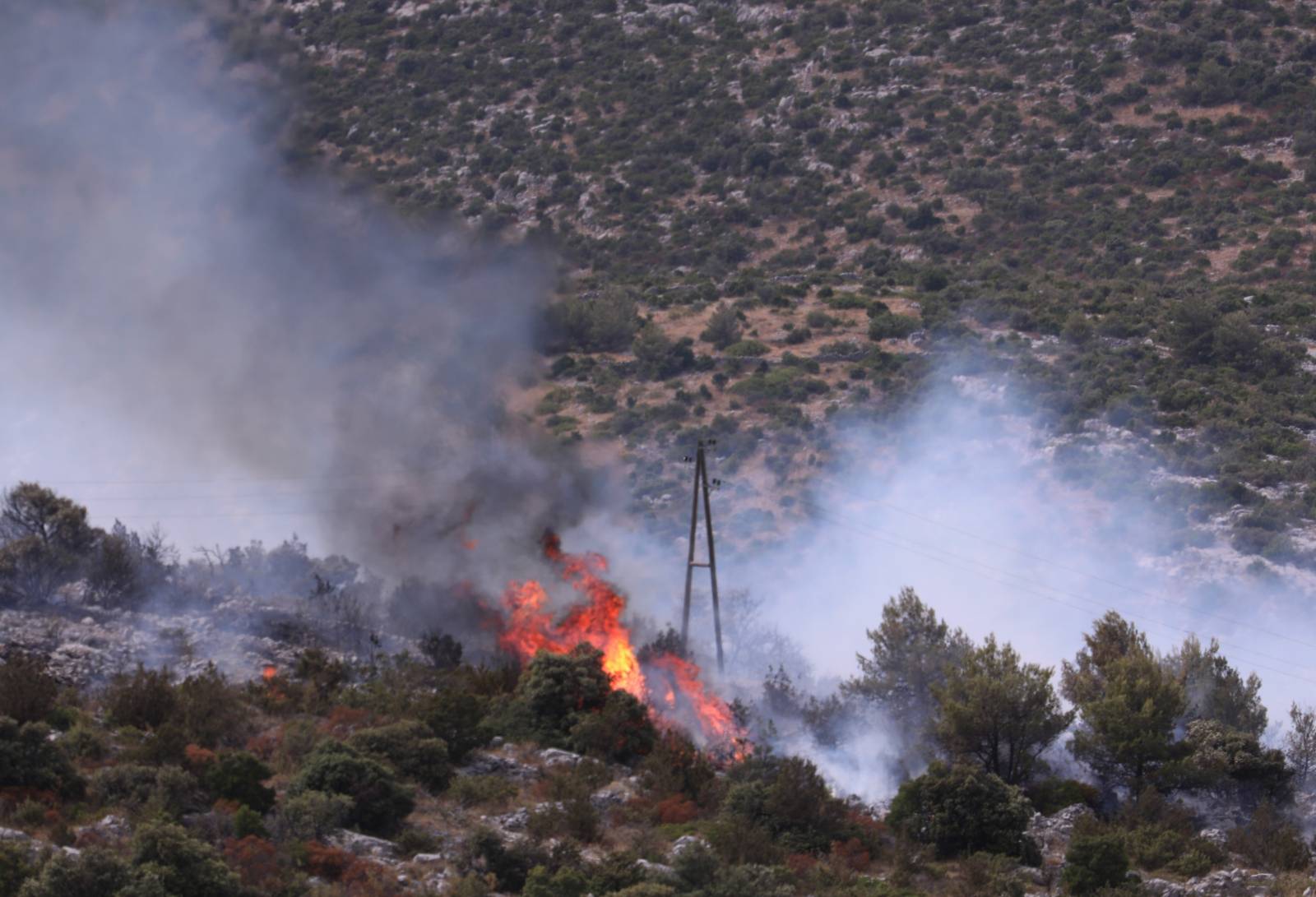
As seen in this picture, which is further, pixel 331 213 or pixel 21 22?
pixel 21 22

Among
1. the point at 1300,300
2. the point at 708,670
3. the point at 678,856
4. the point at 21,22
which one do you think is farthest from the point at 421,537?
the point at 21,22

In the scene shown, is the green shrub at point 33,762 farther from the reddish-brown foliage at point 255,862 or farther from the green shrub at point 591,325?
the green shrub at point 591,325

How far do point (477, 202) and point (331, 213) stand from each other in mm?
14426

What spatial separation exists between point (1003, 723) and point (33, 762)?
23.6 m

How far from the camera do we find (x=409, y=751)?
3753cm

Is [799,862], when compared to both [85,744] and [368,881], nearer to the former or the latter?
[368,881]

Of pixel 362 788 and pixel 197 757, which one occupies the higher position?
pixel 197 757

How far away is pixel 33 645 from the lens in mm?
43750

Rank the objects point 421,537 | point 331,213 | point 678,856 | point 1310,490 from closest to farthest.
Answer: point 678,856, point 421,537, point 1310,490, point 331,213

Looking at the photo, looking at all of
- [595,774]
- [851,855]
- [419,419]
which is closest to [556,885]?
[851,855]

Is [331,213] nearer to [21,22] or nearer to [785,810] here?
[21,22]

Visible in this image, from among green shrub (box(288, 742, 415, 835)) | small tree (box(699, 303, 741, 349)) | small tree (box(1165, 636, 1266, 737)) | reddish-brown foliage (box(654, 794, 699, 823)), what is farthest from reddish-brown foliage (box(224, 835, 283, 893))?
small tree (box(699, 303, 741, 349))

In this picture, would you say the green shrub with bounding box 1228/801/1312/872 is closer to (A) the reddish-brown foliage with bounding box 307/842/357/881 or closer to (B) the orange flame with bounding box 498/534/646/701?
(B) the orange flame with bounding box 498/534/646/701

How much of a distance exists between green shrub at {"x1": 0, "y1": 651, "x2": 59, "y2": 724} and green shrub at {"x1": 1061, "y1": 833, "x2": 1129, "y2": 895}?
2320cm
